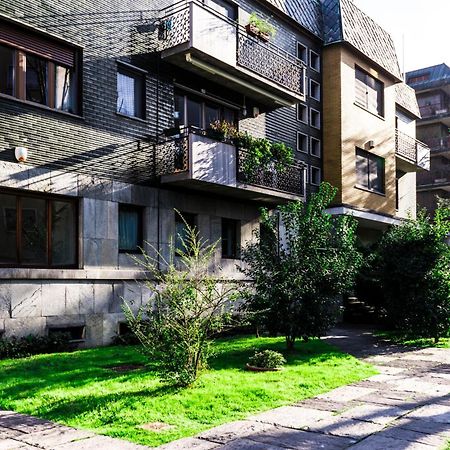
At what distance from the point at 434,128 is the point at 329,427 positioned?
38.7 m

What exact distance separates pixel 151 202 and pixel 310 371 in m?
6.91

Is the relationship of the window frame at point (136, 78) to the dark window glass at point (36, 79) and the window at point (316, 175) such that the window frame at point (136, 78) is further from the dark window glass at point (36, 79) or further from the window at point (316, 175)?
the window at point (316, 175)

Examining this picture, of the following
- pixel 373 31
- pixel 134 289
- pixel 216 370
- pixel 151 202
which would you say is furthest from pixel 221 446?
pixel 373 31

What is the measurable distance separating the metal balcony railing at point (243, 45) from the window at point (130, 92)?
1.19 m

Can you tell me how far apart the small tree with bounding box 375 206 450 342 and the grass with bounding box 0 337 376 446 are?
381 cm

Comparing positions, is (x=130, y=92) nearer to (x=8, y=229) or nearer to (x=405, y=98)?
(x=8, y=229)

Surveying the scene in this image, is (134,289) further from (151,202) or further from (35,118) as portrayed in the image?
(35,118)

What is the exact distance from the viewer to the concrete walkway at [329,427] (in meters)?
5.85

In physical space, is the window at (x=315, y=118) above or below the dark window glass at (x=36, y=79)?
above

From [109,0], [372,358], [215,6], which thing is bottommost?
[372,358]

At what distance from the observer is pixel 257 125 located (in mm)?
19469

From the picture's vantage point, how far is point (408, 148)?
2753 cm

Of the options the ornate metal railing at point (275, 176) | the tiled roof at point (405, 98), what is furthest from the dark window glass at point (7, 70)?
the tiled roof at point (405, 98)

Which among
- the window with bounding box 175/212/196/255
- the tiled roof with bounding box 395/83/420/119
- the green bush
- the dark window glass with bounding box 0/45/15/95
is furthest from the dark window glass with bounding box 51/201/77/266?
the tiled roof with bounding box 395/83/420/119
